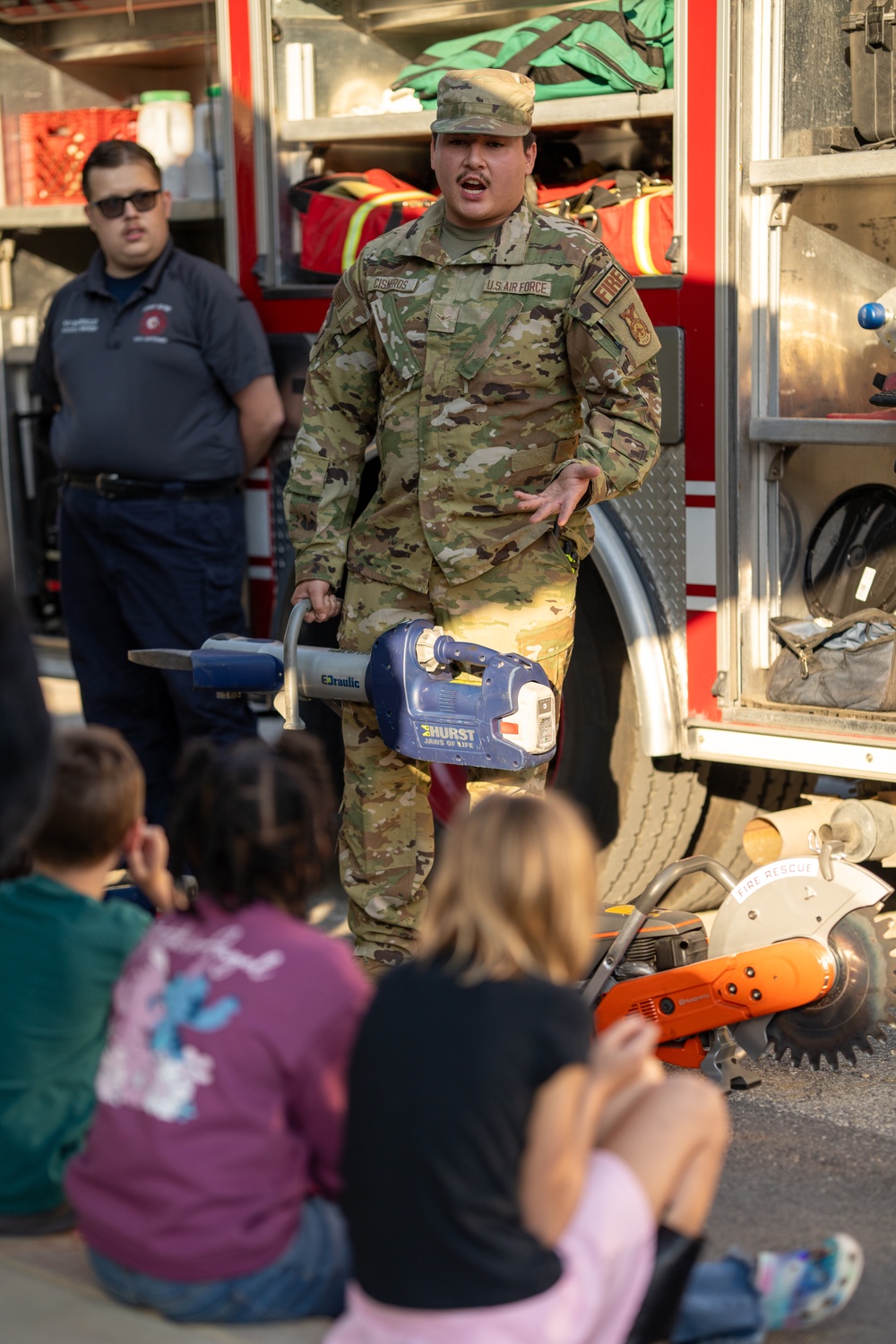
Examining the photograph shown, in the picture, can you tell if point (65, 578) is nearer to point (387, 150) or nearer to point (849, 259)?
point (387, 150)

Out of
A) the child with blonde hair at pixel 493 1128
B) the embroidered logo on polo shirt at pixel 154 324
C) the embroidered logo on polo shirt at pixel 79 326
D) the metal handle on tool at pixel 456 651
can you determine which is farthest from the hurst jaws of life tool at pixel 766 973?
the embroidered logo on polo shirt at pixel 79 326

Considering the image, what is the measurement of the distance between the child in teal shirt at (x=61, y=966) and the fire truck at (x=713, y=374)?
6.16 feet

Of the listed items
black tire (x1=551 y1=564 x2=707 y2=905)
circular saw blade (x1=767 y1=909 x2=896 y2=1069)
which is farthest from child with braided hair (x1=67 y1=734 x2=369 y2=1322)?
black tire (x1=551 y1=564 x2=707 y2=905)

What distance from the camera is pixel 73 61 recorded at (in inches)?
221

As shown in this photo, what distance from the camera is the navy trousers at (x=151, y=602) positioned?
4.59 metres

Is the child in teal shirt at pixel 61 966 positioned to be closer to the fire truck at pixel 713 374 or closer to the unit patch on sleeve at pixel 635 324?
the unit patch on sleeve at pixel 635 324

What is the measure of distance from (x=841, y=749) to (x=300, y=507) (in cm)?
126

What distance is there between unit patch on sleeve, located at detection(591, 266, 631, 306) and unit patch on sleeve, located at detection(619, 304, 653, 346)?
2 centimetres

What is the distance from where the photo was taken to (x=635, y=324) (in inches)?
129

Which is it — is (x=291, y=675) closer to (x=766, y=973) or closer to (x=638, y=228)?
(x=766, y=973)

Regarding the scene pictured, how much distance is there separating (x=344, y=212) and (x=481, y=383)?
127 centimetres

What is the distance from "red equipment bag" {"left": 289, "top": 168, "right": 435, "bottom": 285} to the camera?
4398 millimetres

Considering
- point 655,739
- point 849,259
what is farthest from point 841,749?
point 849,259

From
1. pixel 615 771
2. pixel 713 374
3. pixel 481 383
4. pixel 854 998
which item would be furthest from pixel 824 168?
pixel 854 998
